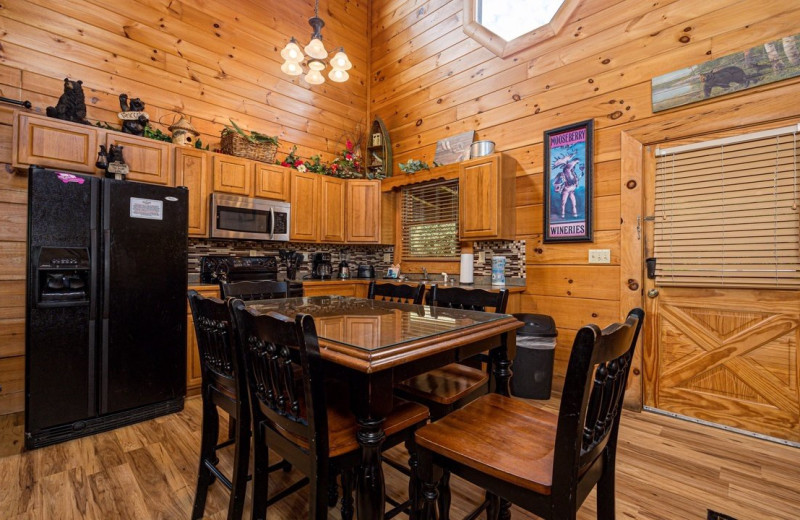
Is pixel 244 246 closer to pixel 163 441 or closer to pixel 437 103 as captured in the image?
pixel 163 441

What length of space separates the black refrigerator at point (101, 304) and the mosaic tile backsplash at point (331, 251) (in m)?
0.91

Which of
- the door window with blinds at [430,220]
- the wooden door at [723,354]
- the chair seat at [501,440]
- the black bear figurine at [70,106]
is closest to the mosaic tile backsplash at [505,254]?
the door window with blinds at [430,220]

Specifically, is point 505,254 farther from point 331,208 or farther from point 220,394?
point 220,394

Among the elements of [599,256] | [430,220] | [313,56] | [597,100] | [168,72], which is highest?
[168,72]

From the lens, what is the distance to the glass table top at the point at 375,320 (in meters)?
1.25

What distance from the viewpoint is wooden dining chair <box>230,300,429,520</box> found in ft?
3.34

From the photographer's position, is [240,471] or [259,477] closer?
[259,477]

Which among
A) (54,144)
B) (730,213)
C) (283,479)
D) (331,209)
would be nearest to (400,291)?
(283,479)

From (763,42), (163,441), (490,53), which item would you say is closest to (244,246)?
(163,441)

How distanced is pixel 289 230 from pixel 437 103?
221cm

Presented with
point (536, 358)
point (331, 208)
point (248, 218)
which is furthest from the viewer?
point (331, 208)

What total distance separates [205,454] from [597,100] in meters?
3.57

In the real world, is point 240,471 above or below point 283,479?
above

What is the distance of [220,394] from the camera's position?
5.24ft
